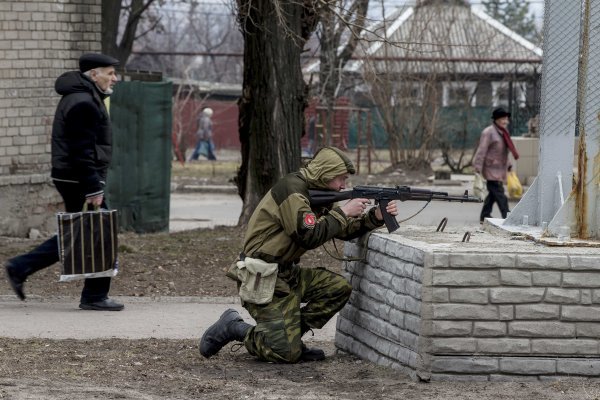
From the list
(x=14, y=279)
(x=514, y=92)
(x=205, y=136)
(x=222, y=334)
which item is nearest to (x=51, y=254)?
(x=14, y=279)

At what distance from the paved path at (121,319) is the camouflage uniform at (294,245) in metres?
1.09

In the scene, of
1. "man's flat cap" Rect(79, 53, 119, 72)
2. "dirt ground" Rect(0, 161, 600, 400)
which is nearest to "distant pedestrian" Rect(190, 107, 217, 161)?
"man's flat cap" Rect(79, 53, 119, 72)

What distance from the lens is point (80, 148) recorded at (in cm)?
892

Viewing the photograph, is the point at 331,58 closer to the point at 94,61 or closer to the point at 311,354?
the point at 94,61

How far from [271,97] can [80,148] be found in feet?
13.8

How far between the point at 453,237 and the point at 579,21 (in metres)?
1.64

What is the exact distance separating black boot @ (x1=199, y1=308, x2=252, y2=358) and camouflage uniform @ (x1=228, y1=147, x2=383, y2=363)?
0.27 ft

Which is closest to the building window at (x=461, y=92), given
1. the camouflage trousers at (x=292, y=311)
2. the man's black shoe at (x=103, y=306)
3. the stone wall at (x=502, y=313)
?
the man's black shoe at (x=103, y=306)

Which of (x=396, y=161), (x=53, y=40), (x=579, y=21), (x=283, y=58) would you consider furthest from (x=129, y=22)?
(x=579, y=21)

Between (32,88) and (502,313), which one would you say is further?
(32,88)

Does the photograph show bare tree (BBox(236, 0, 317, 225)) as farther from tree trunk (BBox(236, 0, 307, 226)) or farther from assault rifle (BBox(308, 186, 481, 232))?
assault rifle (BBox(308, 186, 481, 232))

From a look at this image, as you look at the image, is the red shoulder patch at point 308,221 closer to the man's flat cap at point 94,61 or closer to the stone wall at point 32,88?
the man's flat cap at point 94,61

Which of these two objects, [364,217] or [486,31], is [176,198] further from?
[486,31]

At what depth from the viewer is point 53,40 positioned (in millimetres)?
14695
